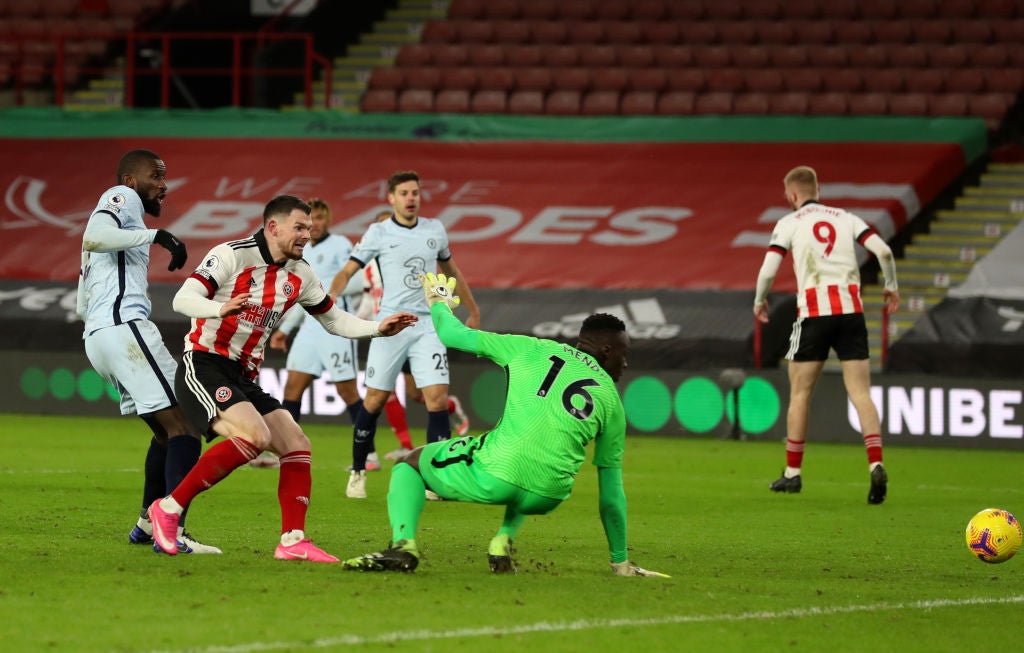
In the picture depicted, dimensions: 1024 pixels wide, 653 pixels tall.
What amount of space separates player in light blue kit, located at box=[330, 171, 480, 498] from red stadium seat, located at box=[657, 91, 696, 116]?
40.6 feet

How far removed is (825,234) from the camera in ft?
39.3

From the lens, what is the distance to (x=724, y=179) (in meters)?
21.7

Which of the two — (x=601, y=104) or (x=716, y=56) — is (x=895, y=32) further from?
(x=601, y=104)

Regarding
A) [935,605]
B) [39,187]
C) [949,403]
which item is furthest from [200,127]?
[935,605]

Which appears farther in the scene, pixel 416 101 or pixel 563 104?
pixel 416 101

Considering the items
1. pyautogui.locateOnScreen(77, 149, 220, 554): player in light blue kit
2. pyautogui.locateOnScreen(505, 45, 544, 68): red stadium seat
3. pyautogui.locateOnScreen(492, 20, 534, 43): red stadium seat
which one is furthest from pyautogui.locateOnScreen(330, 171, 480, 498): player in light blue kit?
pyautogui.locateOnScreen(492, 20, 534, 43): red stadium seat

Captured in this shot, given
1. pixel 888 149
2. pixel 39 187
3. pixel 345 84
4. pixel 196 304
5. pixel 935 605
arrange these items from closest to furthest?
1. pixel 935 605
2. pixel 196 304
3. pixel 888 149
4. pixel 39 187
5. pixel 345 84

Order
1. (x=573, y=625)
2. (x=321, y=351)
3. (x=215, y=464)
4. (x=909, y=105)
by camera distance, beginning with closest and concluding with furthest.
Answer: (x=573, y=625)
(x=215, y=464)
(x=321, y=351)
(x=909, y=105)

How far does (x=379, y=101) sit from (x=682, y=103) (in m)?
4.78

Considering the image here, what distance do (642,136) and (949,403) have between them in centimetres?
754

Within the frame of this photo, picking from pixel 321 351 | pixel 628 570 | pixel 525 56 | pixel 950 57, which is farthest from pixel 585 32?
pixel 628 570

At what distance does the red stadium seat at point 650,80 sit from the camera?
78.5ft

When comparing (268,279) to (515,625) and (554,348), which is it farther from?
(515,625)

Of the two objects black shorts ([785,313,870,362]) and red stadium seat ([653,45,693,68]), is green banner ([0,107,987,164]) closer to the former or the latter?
red stadium seat ([653,45,693,68])
